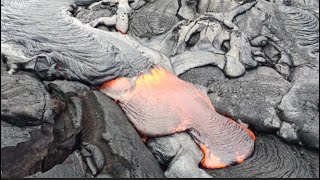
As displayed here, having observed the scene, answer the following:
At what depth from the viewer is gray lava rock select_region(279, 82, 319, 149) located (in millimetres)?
4230

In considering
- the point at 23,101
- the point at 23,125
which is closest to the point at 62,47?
the point at 23,101

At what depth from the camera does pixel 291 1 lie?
18.8ft

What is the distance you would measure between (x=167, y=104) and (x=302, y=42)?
187cm

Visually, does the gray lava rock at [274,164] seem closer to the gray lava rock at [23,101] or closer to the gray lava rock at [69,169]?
the gray lava rock at [69,169]

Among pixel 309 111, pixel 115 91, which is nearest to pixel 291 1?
pixel 309 111

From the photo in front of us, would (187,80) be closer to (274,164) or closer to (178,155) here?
(178,155)

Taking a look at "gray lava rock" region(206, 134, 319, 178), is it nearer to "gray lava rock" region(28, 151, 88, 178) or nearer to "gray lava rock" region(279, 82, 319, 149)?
"gray lava rock" region(279, 82, 319, 149)

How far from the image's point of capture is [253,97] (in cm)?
465

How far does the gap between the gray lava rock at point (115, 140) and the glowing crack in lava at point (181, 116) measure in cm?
19

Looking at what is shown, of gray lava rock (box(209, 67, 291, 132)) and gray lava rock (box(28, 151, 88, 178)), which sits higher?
gray lava rock (box(209, 67, 291, 132))

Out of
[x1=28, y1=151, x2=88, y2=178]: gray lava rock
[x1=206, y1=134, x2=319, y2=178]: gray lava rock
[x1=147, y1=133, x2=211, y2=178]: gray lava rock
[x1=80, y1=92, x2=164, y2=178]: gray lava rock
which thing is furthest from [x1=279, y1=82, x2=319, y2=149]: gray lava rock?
[x1=28, y1=151, x2=88, y2=178]: gray lava rock

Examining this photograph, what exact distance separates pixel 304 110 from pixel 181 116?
1.25 m

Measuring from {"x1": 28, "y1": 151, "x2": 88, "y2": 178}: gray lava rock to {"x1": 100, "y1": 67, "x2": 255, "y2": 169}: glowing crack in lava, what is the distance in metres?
0.78

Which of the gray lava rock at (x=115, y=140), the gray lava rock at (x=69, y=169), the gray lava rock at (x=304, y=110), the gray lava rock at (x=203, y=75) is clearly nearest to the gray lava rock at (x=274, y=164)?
the gray lava rock at (x=304, y=110)
